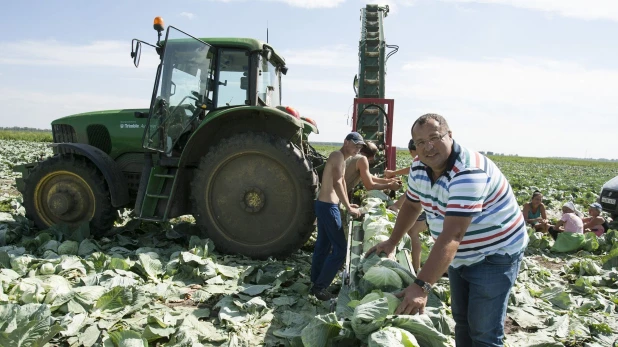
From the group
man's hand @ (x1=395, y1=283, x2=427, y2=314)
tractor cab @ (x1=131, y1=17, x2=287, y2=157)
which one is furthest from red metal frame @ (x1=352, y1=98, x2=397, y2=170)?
man's hand @ (x1=395, y1=283, x2=427, y2=314)

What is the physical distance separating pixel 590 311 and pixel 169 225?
5.57 meters

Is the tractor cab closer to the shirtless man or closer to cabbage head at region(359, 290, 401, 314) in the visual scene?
the shirtless man

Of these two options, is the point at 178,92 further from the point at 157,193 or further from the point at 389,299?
the point at 389,299

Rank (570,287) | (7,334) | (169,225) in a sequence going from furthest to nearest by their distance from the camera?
1. (169,225)
2. (570,287)
3. (7,334)

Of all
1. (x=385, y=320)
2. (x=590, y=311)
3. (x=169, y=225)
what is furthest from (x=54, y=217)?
(x=590, y=311)

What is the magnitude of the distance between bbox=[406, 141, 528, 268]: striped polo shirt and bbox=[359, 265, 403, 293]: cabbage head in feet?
2.05

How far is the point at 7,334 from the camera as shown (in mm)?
2939

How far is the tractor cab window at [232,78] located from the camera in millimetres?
6078

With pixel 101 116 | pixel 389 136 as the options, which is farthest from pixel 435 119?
pixel 389 136

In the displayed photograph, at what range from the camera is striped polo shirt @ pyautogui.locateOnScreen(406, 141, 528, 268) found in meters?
2.42

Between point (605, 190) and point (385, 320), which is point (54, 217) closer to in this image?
point (385, 320)

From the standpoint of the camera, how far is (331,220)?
477 cm

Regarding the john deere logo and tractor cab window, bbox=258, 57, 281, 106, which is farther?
the john deere logo

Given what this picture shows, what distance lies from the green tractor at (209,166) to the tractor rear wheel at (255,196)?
1 cm
